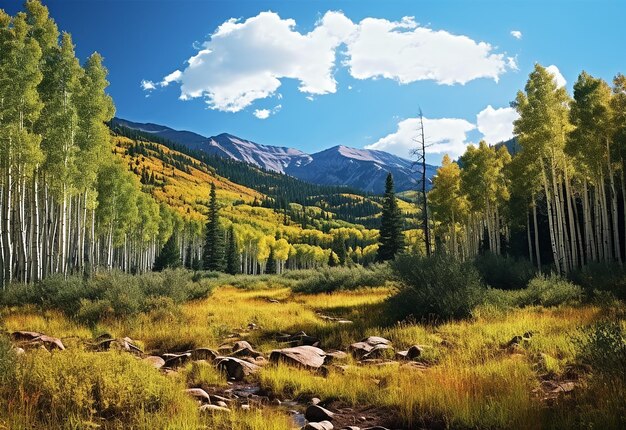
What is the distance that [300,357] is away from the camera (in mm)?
8484

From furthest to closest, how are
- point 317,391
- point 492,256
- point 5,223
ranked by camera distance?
point 492,256, point 5,223, point 317,391

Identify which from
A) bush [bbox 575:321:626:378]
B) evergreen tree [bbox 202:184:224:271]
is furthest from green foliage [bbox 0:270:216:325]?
evergreen tree [bbox 202:184:224:271]

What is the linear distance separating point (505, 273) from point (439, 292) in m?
11.0

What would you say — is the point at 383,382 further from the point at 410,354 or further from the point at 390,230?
the point at 390,230

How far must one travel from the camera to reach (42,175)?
23.0 m

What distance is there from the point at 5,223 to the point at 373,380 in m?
18.3

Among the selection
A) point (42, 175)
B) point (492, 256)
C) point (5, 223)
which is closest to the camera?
point (5, 223)

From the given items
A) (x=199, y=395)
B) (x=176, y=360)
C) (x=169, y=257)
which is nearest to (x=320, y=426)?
(x=199, y=395)

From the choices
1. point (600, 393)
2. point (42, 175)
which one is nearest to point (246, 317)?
point (600, 393)

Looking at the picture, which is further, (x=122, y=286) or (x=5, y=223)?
(x=5, y=223)

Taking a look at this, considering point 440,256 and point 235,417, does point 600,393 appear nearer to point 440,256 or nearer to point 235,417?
point 235,417

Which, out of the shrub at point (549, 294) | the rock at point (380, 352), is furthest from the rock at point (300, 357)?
the shrub at point (549, 294)

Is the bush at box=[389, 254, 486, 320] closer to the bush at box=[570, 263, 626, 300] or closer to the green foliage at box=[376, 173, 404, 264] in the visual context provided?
the bush at box=[570, 263, 626, 300]

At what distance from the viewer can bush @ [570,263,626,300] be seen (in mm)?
14836
